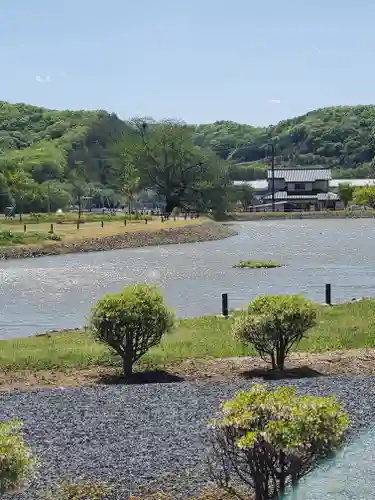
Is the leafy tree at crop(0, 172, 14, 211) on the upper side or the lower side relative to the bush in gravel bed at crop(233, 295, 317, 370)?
upper

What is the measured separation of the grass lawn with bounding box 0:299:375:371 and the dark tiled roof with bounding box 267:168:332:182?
131 meters

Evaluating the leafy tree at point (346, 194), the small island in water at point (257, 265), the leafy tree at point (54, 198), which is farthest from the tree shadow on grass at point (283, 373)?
the leafy tree at point (346, 194)

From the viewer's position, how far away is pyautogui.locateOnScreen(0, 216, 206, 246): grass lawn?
65.2 metres

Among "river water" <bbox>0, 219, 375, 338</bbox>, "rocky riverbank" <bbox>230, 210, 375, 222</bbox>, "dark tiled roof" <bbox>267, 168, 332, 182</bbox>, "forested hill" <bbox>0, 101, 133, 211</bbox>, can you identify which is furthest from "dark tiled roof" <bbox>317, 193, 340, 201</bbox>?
"river water" <bbox>0, 219, 375, 338</bbox>

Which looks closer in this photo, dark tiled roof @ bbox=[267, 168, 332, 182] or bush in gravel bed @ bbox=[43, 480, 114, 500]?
bush in gravel bed @ bbox=[43, 480, 114, 500]

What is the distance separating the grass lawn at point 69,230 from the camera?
2569 inches

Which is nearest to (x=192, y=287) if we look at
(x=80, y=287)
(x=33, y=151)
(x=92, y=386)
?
(x=80, y=287)

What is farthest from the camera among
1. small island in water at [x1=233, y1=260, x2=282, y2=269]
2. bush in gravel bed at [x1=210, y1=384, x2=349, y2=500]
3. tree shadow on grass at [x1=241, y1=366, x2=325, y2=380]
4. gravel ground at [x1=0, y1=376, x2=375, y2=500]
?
small island in water at [x1=233, y1=260, x2=282, y2=269]

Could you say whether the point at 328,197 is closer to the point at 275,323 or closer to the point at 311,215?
the point at 311,215

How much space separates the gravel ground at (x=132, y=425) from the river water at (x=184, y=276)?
38.9ft

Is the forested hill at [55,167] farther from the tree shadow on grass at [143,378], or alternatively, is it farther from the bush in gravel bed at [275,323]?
the bush in gravel bed at [275,323]

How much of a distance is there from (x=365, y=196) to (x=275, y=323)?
12654 centimetres

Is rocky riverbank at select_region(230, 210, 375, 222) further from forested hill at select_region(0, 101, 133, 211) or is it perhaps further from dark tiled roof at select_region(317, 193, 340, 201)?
forested hill at select_region(0, 101, 133, 211)

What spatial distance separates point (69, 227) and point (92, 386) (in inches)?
2639
